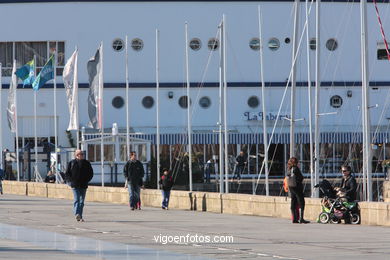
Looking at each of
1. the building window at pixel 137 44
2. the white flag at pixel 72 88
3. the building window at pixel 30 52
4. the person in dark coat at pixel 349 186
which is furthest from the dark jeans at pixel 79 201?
the building window at pixel 30 52

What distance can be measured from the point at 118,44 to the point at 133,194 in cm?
3207

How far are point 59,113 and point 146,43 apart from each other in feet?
19.7

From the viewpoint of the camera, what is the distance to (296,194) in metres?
27.0

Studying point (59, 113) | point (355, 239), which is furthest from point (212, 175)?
point (355, 239)

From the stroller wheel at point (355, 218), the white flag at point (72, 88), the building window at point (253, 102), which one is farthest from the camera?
the building window at point (253, 102)

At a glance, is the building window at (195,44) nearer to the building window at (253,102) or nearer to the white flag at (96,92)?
the building window at (253,102)

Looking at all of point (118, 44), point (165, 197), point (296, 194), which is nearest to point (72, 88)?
point (165, 197)

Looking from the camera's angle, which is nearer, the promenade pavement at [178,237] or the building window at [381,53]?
the promenade pavement at [178,237]

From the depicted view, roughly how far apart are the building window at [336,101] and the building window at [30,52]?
47.9ft

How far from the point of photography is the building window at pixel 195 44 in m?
65.3

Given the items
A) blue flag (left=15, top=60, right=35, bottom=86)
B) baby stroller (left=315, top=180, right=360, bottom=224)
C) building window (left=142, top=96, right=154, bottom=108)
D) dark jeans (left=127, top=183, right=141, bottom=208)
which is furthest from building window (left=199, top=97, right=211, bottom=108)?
baby stroller (left=315, top=180, right=360, bottom=224)

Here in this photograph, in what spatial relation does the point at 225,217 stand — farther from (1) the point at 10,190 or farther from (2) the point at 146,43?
(2) the point at 146,43

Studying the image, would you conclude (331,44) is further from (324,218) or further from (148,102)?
(324,218)

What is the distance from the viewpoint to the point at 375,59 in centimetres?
6750
